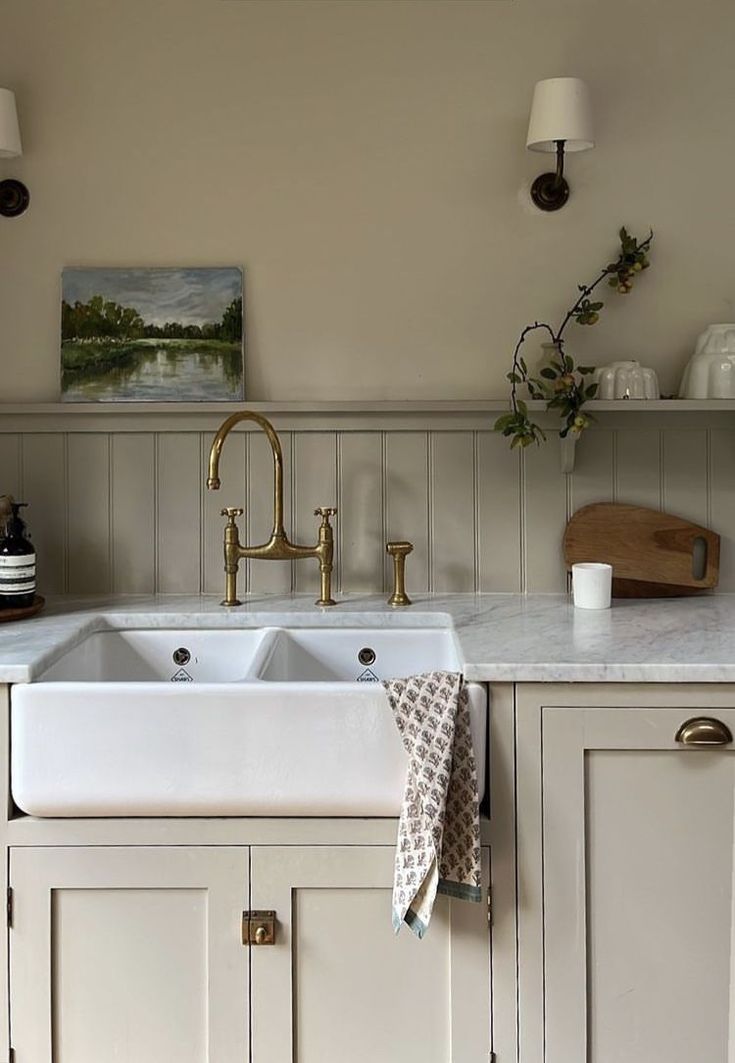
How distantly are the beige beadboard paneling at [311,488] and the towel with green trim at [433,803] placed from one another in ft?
2.52

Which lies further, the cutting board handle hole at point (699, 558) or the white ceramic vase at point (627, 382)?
the cutting board handle hole at point (699, 558)

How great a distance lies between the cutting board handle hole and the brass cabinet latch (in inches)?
46.7

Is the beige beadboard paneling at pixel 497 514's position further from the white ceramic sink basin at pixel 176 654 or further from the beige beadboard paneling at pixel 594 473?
the white ceramic sink basin at pixel 176 654

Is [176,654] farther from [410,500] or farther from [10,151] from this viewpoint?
[10,151]

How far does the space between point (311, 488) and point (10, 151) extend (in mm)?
925

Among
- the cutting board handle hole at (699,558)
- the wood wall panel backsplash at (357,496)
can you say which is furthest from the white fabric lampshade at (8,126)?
the cutting board handle hole at (699,558)

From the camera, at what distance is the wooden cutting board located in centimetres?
238

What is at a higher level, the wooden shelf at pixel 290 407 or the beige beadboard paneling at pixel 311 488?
the wooden shelf at pixel 290 407

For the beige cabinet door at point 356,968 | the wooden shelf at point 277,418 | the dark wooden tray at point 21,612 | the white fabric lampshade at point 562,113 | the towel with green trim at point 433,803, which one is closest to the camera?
the towel with green trim at point 433,803

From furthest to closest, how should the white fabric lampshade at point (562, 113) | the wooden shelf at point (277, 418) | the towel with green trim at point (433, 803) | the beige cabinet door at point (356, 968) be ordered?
the wooden shelf at point (277, 418), the white fabric lampshade at point (562, 113), the beige cabinet door at point (356, 968), the towel with green trim at point (433, 803)

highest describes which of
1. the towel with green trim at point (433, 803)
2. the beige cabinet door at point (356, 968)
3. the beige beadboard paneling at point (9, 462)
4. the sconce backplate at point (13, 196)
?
the sconce backplate at point (13, 196)

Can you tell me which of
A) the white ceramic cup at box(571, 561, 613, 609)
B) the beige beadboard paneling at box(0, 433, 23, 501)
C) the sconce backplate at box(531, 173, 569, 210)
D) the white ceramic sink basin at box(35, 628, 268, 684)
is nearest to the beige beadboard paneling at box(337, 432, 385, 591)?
the white ceramic sink basin at box(35, 628, 268, 684)

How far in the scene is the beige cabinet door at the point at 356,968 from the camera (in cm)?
174

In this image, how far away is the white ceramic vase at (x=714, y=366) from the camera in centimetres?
228
